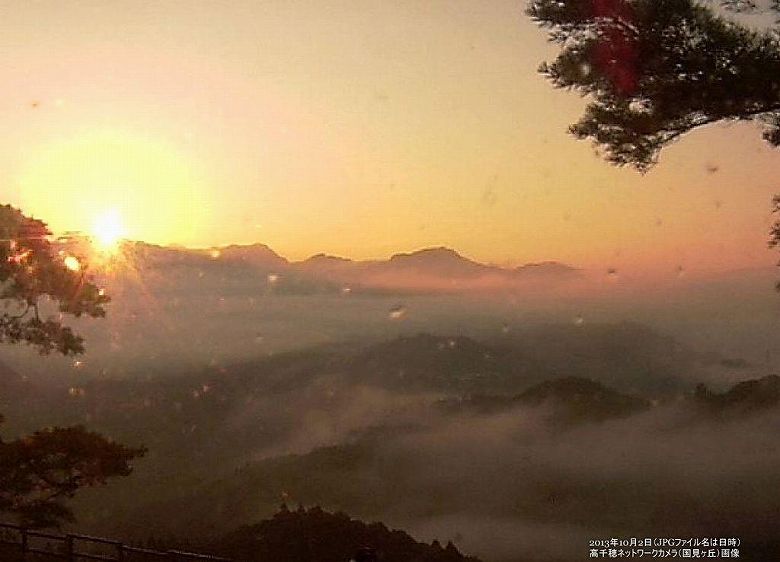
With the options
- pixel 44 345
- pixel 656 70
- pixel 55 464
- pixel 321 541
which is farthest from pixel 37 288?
pixel 321 541

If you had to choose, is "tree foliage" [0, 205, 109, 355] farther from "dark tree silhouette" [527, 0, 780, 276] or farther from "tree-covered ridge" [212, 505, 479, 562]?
"tree-covered ridge" [212, 505, 479, 562]

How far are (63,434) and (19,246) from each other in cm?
320

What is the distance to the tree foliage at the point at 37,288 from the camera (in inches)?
525

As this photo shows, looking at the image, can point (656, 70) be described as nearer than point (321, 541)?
Yes

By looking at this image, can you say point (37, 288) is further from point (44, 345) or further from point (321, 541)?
point (321, 541)

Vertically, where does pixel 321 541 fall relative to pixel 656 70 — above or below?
below

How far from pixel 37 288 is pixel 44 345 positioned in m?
1.04

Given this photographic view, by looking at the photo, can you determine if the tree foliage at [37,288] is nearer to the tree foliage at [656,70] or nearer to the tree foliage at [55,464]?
the tree foliage at [55,464]

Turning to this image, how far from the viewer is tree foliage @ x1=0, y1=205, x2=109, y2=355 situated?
1333 centimetres

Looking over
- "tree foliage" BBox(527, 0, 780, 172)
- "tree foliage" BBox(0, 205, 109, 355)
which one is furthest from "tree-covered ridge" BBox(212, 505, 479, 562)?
"tree foliage" BBox(527, 0, 780, 172)

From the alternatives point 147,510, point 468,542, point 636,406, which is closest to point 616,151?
point 468,542

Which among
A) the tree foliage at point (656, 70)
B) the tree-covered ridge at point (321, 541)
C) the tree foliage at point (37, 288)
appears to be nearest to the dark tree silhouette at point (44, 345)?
the tree foliage at point (37, 288)

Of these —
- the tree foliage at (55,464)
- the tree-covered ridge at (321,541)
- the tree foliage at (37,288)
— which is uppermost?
the tree foliage at (37,288)

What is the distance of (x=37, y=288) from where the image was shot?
1373 centimetres
